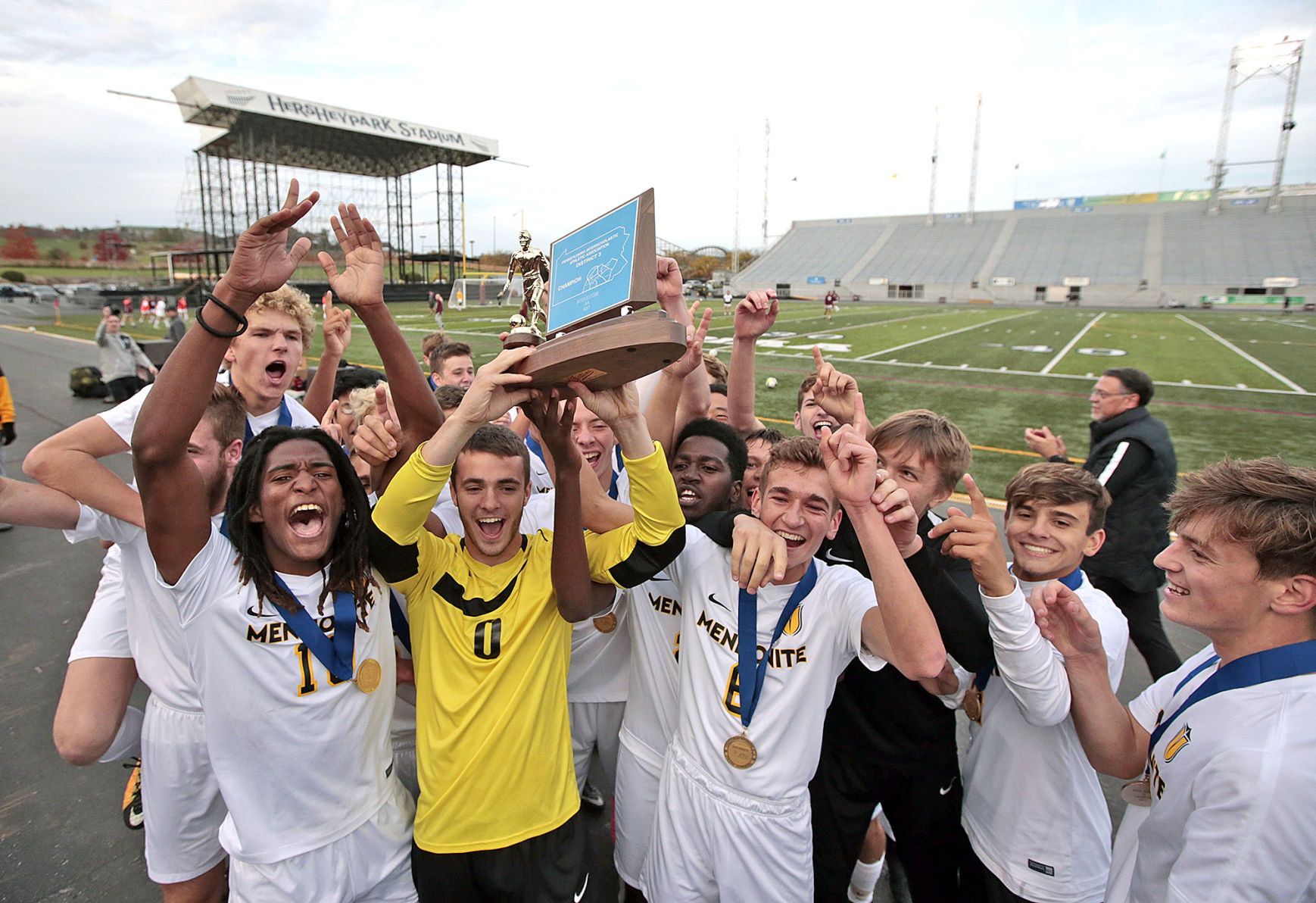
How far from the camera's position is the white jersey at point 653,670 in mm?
2492

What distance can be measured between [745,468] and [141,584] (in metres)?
2.43

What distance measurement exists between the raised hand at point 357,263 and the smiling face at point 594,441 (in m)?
1.34

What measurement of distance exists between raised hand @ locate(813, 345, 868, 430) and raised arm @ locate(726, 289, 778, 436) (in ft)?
1.14

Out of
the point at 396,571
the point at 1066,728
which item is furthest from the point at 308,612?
the point at 1066,728

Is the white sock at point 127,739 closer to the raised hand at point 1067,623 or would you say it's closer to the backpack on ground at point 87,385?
the raised hand at point 1067,623

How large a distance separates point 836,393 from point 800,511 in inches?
37.7

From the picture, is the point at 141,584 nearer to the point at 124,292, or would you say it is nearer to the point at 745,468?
the point at 745,468

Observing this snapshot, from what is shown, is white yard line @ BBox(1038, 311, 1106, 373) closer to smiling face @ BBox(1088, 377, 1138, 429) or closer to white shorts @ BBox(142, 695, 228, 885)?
smiling face @ BBox(1088, 377, 1138, 429)

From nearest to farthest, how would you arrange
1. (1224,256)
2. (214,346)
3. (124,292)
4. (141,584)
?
(214,346) → (141,584) → (124,292) → (1224,256)

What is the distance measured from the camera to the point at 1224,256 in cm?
5566

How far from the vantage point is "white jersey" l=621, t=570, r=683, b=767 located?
2.49 metres

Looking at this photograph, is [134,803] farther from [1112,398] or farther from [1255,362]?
[1255,362]

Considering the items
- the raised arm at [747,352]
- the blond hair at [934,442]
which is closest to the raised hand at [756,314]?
the raised arm at [747,352]

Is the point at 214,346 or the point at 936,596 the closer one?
the point at 214,346
